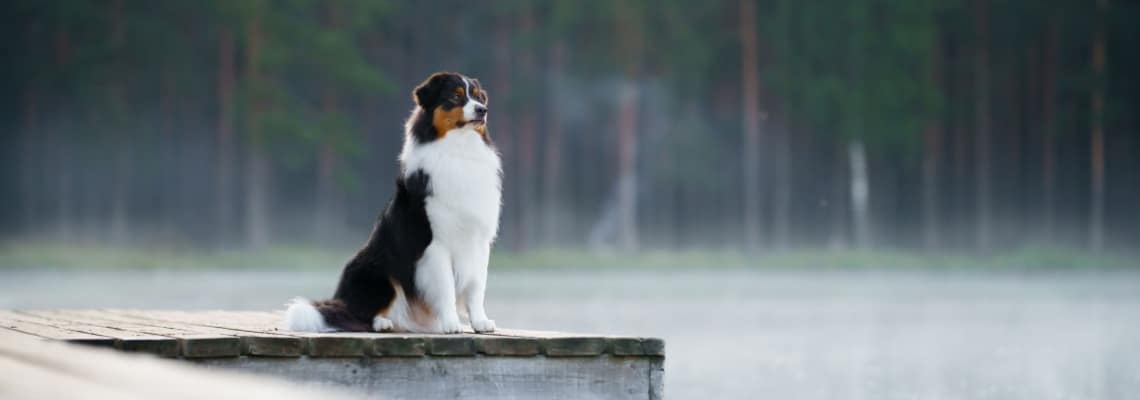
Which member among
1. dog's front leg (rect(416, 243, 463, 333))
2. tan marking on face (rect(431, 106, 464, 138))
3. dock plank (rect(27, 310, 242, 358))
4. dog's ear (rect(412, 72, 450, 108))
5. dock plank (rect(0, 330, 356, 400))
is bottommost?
dock plank (rect(27, 310, 242, 358))

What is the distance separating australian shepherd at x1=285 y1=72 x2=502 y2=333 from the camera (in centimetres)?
675

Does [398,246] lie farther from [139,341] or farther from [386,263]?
[139,341]

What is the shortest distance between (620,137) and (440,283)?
28151mm

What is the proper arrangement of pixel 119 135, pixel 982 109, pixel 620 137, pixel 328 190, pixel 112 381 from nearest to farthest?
pixel 112 381, pixel 119 135, pixel 620 137, pixel 328 190, pixel 982 109

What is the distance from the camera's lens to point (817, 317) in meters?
18.3

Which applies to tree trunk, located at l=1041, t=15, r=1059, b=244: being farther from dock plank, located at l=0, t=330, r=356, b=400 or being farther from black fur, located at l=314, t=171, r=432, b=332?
dock plank, located at l=0, t=330, r=356, b=400

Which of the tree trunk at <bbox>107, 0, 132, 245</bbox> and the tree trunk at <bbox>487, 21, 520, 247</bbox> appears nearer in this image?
the tree trunk at <bbox>107, 0, 132, 245</bbox>

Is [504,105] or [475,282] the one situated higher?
[504,105]

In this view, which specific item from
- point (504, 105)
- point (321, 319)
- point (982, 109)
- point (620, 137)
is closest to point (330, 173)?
point (504, 105)

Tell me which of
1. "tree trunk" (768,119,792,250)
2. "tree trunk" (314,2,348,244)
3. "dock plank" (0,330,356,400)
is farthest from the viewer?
"tree trunk" (768,119,792,250)

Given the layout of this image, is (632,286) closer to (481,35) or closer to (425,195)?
(481,35)

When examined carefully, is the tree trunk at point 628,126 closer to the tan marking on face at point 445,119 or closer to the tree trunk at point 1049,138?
the tree trunk at point 1049,138

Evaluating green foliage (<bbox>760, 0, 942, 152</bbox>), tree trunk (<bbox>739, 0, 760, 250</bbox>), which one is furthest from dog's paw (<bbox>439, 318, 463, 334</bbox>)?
green foliage (<bbox>760, 0, 942, 152</bbox>)

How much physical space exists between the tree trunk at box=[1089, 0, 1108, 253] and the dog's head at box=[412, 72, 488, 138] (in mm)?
29672
